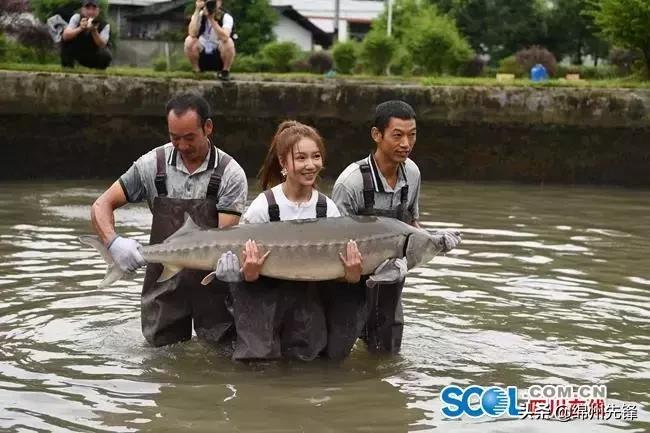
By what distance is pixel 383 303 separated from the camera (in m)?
7.11

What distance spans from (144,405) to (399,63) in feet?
85.3

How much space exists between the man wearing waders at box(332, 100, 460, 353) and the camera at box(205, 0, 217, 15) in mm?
9858

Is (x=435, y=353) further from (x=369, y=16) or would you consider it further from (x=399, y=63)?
(x=369, y=16)

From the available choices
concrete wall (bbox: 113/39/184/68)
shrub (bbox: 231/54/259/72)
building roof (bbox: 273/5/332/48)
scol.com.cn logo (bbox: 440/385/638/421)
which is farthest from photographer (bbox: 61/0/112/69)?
building roof (bbox: 273/5/332/48)

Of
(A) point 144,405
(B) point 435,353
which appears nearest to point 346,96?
(B) point 435,353

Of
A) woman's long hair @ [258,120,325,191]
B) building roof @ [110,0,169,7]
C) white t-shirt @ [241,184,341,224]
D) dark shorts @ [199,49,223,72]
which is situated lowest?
white t-shirt @ [241,184,341,224]

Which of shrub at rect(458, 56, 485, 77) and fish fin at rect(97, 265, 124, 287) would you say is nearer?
fish fin at rect(97, 265, 124, 287)

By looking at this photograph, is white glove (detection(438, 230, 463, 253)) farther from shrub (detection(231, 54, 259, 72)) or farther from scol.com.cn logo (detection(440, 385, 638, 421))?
shrub (detection(231, 54, 259, 72))

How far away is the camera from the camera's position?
16.5 meters

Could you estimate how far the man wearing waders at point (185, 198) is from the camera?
6.93m

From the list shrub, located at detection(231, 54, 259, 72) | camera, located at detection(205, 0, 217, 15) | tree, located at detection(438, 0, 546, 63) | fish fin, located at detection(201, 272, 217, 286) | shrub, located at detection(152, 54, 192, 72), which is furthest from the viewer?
tree, located at detection(438, 0, 546, 63)

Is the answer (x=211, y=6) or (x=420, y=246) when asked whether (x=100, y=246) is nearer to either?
(x=420, y=246)

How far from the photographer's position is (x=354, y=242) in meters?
6.46

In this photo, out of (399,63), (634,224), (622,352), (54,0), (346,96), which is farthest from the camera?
(54,0)
